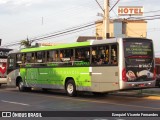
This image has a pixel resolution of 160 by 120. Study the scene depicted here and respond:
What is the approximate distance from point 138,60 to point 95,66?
2374 mm

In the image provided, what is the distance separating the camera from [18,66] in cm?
2809

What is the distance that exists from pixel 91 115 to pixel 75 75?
8.22m

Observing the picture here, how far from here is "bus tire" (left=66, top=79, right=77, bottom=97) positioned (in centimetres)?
2233

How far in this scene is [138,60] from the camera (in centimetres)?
1953

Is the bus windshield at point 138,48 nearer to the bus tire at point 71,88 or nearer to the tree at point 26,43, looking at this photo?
the bus tire at point 71,88

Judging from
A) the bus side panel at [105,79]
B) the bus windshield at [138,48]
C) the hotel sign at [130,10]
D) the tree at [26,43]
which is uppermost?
the hotel sign at [130,10]

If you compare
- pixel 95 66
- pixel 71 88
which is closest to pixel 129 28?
pixel 71 88

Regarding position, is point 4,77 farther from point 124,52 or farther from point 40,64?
point 124,52

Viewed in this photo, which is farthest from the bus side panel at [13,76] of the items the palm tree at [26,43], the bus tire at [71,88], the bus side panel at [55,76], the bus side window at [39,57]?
the palm tree at [26,43]

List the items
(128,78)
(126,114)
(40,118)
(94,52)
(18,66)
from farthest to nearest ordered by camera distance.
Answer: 1. (18,66)
2. (94,52)
3. (128,78)
4. (126,114)
5. (40,118)

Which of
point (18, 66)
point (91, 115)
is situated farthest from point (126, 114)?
point (18, 66)

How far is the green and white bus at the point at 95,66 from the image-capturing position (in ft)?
63.0

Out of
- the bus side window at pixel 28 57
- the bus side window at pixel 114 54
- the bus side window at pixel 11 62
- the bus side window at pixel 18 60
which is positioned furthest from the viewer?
the bus side window at pixel 11 62

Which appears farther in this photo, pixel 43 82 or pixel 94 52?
pixel 43 82
